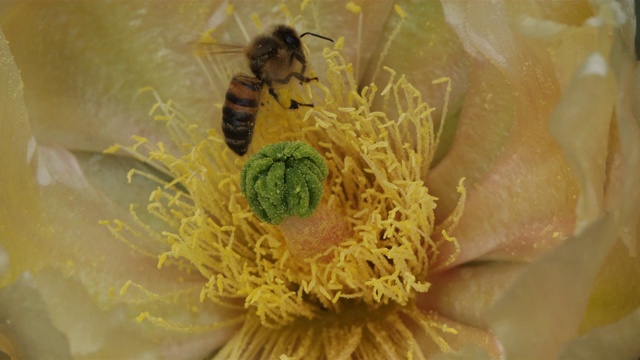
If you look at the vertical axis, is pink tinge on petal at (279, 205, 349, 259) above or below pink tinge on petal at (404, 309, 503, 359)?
above

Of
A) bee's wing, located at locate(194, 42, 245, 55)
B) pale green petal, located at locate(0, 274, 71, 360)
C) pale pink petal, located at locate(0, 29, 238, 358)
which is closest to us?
pale green petal, located at locate(0, 274, 71, 360)

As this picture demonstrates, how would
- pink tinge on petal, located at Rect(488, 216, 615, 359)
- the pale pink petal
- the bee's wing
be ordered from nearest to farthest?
1. pink tinge on petal, located at Rect(488, 216, 615, 359)
2. the pale pink petal
3. the bee's wing

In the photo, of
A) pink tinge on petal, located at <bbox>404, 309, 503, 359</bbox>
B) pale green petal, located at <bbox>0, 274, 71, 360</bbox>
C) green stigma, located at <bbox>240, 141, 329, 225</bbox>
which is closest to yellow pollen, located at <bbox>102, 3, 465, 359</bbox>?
pink tinge on petal, located at <bbox>404, 309, 503, 359</bbox>

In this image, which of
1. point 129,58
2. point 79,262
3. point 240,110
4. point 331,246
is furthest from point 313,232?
point 129,58

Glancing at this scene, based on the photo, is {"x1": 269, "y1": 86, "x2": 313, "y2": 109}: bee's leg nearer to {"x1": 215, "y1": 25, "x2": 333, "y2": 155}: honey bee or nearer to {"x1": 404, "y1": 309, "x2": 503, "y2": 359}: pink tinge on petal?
{"x1": 215, "y1": 25, "x2": 333, "y2": 155}: honey bee

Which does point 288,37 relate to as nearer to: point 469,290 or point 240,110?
point 240,110

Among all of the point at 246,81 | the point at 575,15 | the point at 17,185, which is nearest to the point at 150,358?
the point at 17,185

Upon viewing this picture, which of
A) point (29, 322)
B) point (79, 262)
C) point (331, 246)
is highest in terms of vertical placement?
point (29, 322)

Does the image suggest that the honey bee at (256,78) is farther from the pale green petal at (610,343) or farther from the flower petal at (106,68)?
the pale green petal at (610,343)

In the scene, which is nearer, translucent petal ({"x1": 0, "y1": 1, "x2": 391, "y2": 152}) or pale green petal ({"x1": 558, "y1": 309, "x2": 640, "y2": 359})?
pale green petal ({"x1": 558, "y1": 309, "x2": 640, "y2": 359})
